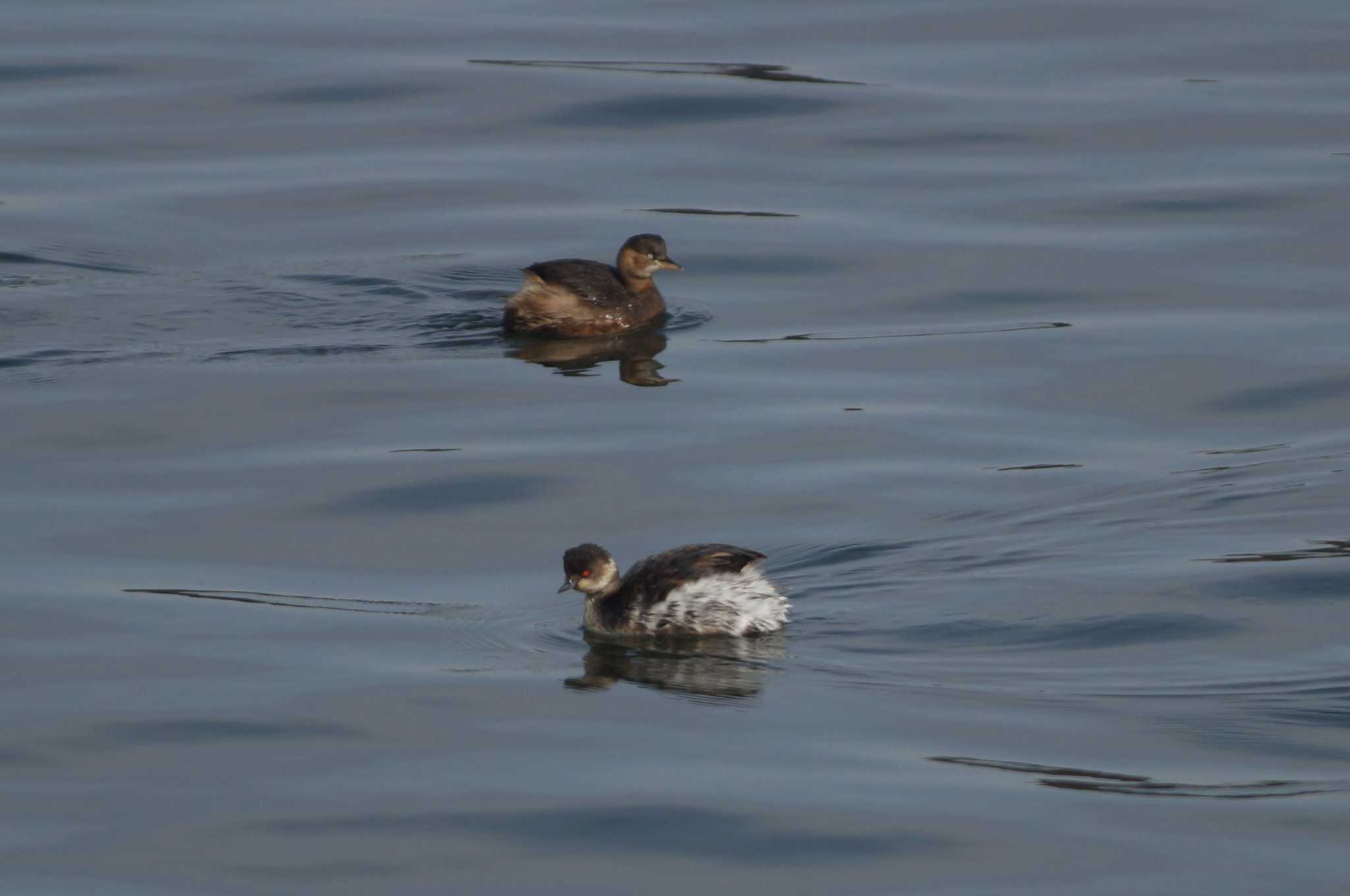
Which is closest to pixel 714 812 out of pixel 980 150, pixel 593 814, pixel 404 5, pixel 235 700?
pixel 593 814

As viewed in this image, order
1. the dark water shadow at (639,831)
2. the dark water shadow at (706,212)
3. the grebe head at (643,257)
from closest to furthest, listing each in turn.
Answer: the dark water shadow at (639,831), the grebe head at (643,257), the dark water shadow at (706,212)

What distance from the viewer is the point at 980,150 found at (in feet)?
68.8

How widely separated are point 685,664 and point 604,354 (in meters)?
5.97

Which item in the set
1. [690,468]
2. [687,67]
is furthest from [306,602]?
[687,67]

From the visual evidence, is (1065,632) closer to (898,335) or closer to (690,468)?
(690,468)

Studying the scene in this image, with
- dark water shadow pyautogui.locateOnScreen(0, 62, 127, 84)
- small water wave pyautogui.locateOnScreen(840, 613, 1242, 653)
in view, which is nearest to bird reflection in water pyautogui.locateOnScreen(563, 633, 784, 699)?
small water wave pyautogui.locateOnScreen(840, 613, 1242, 653)

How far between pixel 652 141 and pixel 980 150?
2.95 meters

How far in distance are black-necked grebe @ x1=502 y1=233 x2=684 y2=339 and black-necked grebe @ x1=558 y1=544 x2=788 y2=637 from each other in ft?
18.6

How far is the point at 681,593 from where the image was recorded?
401 inches

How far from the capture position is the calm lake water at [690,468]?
8133mm

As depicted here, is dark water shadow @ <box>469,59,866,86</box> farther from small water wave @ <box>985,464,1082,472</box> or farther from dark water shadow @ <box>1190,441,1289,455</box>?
small water wave @ <box>985,464,1082,472</box>

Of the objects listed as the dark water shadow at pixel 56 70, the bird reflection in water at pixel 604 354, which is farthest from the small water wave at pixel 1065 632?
the dark water shadow at pixel 56 70

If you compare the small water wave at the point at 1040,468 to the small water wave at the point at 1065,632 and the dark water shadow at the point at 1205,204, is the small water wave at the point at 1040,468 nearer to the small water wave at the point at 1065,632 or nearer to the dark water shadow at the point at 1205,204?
the small water wave at the point at 1065,632

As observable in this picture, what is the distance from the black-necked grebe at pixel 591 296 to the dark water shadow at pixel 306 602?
5.58m
